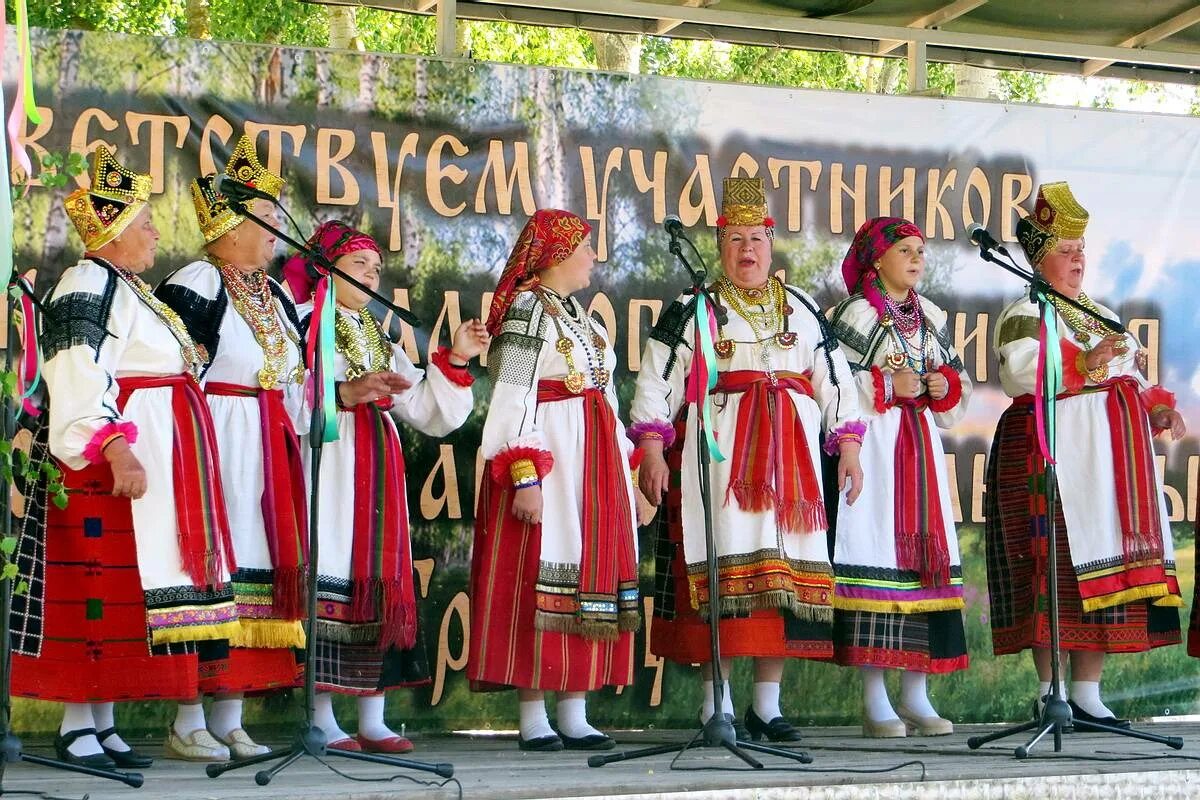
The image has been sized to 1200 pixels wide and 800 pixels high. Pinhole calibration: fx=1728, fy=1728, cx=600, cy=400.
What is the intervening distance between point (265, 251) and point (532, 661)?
1529 millimetres

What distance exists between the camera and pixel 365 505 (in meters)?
5.45

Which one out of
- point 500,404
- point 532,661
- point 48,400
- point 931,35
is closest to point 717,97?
point 931,35

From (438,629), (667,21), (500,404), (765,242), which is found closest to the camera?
(500,404)

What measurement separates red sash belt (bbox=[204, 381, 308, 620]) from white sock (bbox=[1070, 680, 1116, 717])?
2807 millimetres

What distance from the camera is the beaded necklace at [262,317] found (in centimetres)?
529

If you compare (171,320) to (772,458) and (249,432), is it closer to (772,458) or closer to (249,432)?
(249,432)

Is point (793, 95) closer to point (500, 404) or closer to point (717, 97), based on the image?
point (717, 97)

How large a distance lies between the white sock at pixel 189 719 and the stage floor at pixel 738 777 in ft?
0.35

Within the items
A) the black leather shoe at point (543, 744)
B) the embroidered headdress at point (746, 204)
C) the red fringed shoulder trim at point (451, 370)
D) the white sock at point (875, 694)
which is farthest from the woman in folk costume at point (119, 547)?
the white sock at point (875, 694)

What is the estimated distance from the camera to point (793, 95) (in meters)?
6.84

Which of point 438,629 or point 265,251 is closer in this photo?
point 265,251

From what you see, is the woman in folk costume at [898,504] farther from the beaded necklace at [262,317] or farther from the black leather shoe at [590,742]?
the beaded necklace at [262,317]

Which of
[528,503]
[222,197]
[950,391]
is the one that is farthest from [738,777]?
[222,197]

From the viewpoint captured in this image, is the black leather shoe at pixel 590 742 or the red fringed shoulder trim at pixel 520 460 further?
the black leather shoe at pixel 590 742
